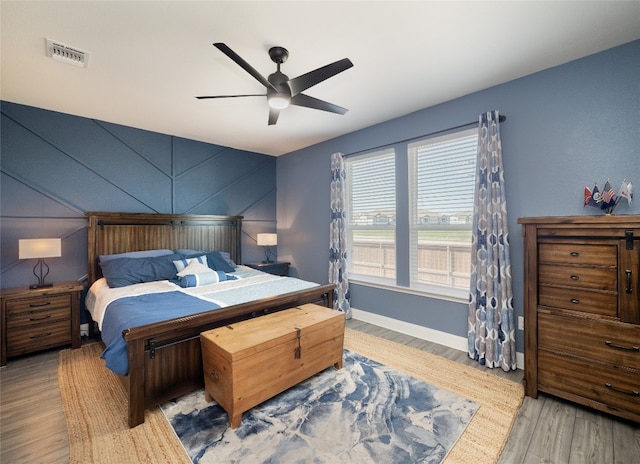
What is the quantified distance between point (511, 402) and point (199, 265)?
A: 3378 millimetres

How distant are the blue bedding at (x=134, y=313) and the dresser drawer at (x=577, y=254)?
8.77 ft

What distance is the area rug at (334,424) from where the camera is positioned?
166 cm

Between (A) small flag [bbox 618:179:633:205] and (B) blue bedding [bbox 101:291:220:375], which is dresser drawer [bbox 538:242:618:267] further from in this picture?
(B) blue bedding [bbox 101:291:220:375]

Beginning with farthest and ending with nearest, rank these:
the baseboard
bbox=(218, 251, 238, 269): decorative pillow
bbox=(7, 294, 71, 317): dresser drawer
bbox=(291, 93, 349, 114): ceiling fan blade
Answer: bbox=(218, 251, 238, 269): decorative pillow
the baseboard
bbox=(7, 294, 71, 317): dresser drawer
bbox=(291, 93, 349, 114): ceiling fan blade

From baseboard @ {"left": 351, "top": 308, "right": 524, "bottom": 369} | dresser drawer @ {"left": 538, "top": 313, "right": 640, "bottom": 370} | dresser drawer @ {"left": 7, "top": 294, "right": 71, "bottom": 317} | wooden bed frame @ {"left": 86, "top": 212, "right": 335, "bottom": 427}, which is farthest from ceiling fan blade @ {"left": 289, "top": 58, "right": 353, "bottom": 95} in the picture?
dresser drawer @ {"left": 7, "top": 294, "right": 71, "bottom": 317}

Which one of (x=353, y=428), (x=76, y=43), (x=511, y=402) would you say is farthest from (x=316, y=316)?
(x=76, y=43)

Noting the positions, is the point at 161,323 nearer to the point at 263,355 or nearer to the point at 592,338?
the point at 263,355

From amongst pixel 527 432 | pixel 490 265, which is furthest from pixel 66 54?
pixel 527 432

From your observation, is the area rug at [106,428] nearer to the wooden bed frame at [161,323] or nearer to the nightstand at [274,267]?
the wooden bed frame at [161,323]

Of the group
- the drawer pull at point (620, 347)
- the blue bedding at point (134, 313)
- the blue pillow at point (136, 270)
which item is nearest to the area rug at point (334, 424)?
the blue bedding at point (134, 313)

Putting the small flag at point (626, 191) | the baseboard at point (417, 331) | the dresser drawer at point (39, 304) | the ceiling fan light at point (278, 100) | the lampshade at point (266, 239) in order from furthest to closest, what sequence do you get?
1. the lampshade at point (266, 239)
2. the baseboard at point (417, 331)
3. the dresser drawer at point (39, 304)
4. the ceiling fan light at point (278, 100)
5. the small flag at point (626, 191)

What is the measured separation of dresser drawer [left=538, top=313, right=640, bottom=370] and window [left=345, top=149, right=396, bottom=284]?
5.89 ft

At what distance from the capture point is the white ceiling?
1.81 m

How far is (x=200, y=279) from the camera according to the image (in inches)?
124
